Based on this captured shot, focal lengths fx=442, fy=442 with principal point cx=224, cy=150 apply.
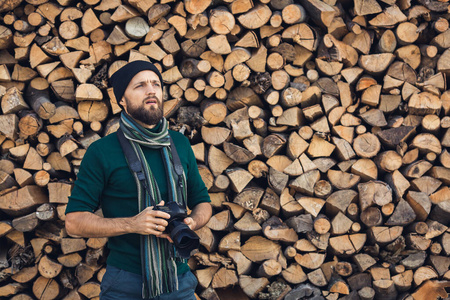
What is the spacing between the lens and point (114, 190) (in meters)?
2.15

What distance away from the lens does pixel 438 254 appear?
10.7ft

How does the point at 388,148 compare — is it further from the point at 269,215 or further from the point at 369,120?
the point at 269,215

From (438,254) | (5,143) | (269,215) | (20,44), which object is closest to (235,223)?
(269,215)

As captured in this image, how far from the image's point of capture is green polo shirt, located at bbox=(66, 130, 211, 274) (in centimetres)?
207

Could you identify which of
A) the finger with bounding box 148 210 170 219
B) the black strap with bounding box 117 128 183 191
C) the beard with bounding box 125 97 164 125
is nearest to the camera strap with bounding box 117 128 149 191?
the black strap with bounding box 117 128 183 191

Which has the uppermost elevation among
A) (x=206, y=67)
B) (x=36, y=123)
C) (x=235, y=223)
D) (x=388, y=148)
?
(x=206, y=67)

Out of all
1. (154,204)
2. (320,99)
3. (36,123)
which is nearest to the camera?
(154,204)

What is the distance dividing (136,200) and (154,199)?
97 mm

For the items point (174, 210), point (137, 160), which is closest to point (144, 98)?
point (137, 160)

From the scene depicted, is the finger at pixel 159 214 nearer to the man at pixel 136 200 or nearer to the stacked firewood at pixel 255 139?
the man at pixel 136 200

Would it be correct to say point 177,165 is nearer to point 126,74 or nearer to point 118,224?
point 118,224

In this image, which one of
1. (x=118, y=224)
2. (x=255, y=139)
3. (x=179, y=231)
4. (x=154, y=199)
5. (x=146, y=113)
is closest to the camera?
(x=179, y=231)

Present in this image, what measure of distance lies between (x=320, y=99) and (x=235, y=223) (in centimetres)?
111

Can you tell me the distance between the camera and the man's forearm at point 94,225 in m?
1.97
